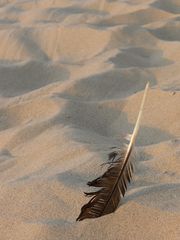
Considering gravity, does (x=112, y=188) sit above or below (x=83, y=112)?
above

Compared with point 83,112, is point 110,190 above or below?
above

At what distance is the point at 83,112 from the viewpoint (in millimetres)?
1983

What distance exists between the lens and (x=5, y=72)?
2.47 m

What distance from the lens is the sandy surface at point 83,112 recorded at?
45.8 inches

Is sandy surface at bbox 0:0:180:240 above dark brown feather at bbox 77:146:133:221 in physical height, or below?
below

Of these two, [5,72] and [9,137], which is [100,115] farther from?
[5,72]

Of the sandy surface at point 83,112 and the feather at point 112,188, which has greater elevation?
the feather at point 112,188

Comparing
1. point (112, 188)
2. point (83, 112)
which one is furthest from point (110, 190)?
point (83, 112)

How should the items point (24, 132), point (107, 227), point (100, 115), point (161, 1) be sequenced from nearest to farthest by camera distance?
point (107, 227), point (24, 132), point (100, 115), point (161, 1)

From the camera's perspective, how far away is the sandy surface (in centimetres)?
116

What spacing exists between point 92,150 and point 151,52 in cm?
119

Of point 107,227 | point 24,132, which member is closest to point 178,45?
point 24,132

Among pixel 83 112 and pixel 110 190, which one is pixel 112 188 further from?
pixel 83 112

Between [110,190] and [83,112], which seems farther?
[83,112]
